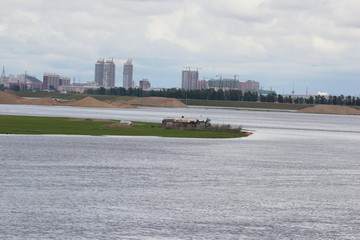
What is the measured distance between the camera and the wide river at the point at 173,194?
2430 cm

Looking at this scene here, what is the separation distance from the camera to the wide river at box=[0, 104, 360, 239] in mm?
24297

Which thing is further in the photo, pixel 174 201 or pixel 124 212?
pixel 174 201

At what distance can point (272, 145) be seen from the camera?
2709 inches

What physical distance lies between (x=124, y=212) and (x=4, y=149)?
90.6ft

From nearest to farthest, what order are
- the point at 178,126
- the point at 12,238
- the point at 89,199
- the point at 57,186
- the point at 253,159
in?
1. the point at 12,238
2. the point at 89,199
3. the point at 57,186
4. the point at 253,159
5. the point at 178,126

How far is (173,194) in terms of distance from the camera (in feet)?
106

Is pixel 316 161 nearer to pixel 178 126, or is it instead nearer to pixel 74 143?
pixel 74 143

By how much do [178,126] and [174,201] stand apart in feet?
207

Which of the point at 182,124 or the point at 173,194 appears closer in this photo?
the point at 173,194

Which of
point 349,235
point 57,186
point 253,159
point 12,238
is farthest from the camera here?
point 253,159

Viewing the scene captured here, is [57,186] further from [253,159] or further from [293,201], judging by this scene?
[253,159]

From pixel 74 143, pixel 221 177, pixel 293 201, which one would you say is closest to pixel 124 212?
pixel 293 201

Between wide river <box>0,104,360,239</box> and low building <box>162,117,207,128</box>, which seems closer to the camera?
wide river <box>0,104,360,239</box>

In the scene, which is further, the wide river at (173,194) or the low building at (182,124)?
the low building at (182,124)
